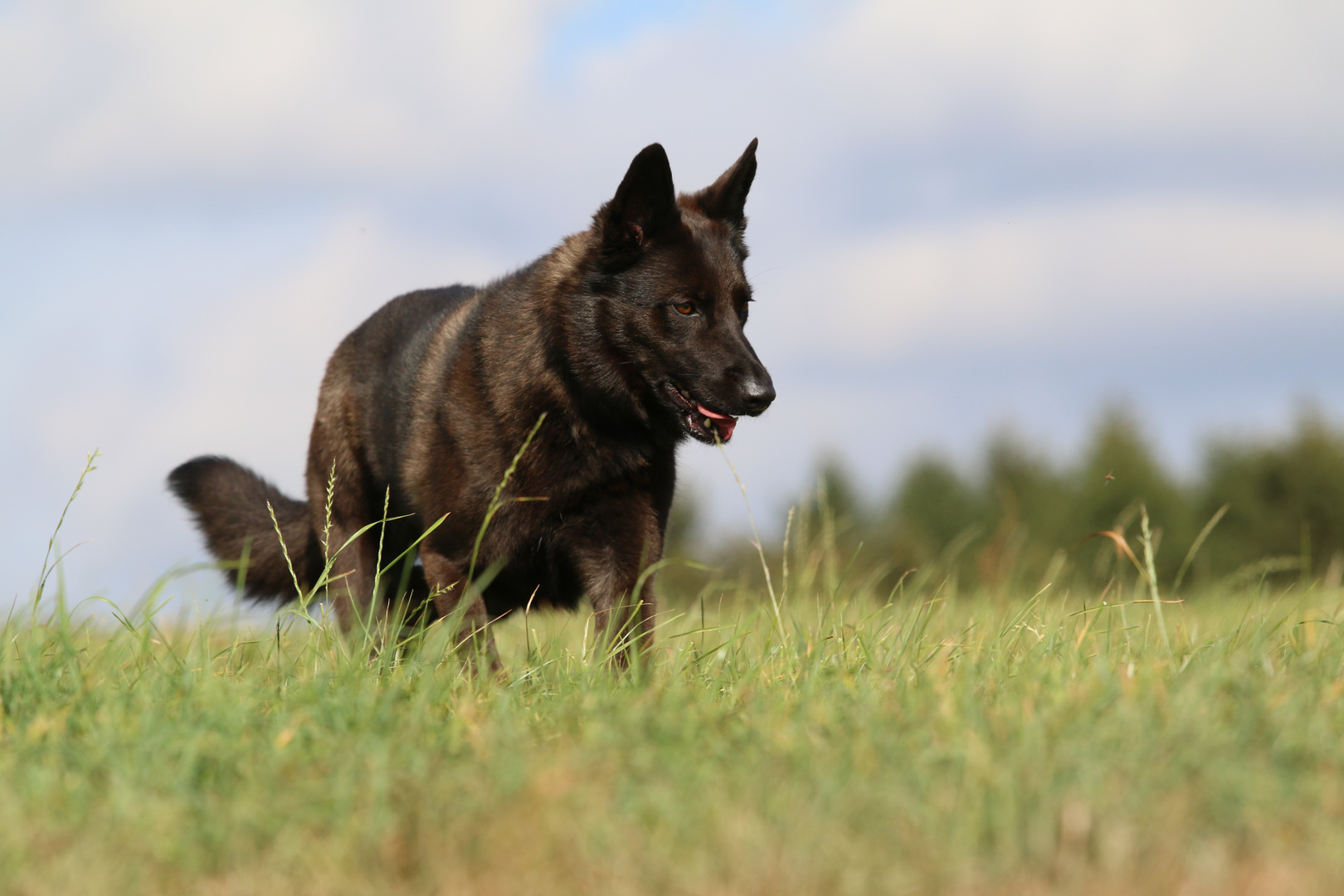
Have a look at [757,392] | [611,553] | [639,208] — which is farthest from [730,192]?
[611,553]

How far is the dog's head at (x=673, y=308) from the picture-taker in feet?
14.1

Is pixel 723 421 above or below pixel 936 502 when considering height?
above

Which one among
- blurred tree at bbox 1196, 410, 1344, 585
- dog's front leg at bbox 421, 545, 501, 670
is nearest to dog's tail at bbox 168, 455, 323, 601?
dog's front leg at bbox 421, 545, 501, 670

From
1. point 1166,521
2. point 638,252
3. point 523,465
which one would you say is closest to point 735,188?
point 638,252

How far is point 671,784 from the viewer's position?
7.21ft

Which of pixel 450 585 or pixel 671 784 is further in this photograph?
pixel 450 585

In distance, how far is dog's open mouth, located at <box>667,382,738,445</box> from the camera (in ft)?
14.4

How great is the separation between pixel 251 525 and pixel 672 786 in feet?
15.0

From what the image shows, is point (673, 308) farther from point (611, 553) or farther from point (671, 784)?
point (671, 784)

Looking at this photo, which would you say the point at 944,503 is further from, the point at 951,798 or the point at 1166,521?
the point at 951,798

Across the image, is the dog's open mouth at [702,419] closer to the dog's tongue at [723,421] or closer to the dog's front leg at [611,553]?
the dog's tongue at [723,421]

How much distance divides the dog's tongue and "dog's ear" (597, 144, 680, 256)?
71 centimetres

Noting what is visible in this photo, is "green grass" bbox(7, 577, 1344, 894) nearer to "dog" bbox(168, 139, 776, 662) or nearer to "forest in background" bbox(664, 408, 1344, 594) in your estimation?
"dog" bbox(168, 139, 776, 662)

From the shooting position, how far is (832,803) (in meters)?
2.09
